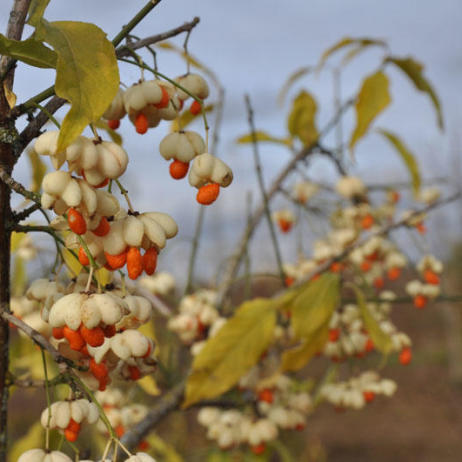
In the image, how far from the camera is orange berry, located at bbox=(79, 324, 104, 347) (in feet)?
1.51

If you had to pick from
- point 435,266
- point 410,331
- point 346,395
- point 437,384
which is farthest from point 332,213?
point 410,331

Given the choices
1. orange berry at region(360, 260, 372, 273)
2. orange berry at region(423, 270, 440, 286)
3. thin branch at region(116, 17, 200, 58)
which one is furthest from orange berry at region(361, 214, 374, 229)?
thin branch at region(116, 17, 200, 58)

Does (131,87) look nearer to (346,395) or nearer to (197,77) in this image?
(197,77)

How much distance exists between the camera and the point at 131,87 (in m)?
0.54

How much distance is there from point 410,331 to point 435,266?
9.41 metres

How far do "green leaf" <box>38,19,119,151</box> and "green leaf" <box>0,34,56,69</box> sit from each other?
0.9 inches

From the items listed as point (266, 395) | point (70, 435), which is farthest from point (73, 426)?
point (266, 395)

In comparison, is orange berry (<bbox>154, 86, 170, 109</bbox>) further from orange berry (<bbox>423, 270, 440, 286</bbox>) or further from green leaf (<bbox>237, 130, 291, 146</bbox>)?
orange berry (<bbox>423, 270, 440, 286</bbox>)

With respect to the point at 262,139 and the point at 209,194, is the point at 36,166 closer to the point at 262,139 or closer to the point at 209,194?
the point at 209,194

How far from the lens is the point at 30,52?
440mm

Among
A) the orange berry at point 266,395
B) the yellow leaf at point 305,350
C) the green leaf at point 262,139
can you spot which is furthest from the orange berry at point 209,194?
→ the green leaf at point 262,139

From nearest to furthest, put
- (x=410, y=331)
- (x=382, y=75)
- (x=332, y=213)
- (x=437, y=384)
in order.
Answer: (x=382, y=75) → (x=332, y=213) → (x=437, y=384) → (x=410, y=331)

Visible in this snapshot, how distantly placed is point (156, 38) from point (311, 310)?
0.59 metres

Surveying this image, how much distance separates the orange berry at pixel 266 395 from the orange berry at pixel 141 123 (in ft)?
2.77
